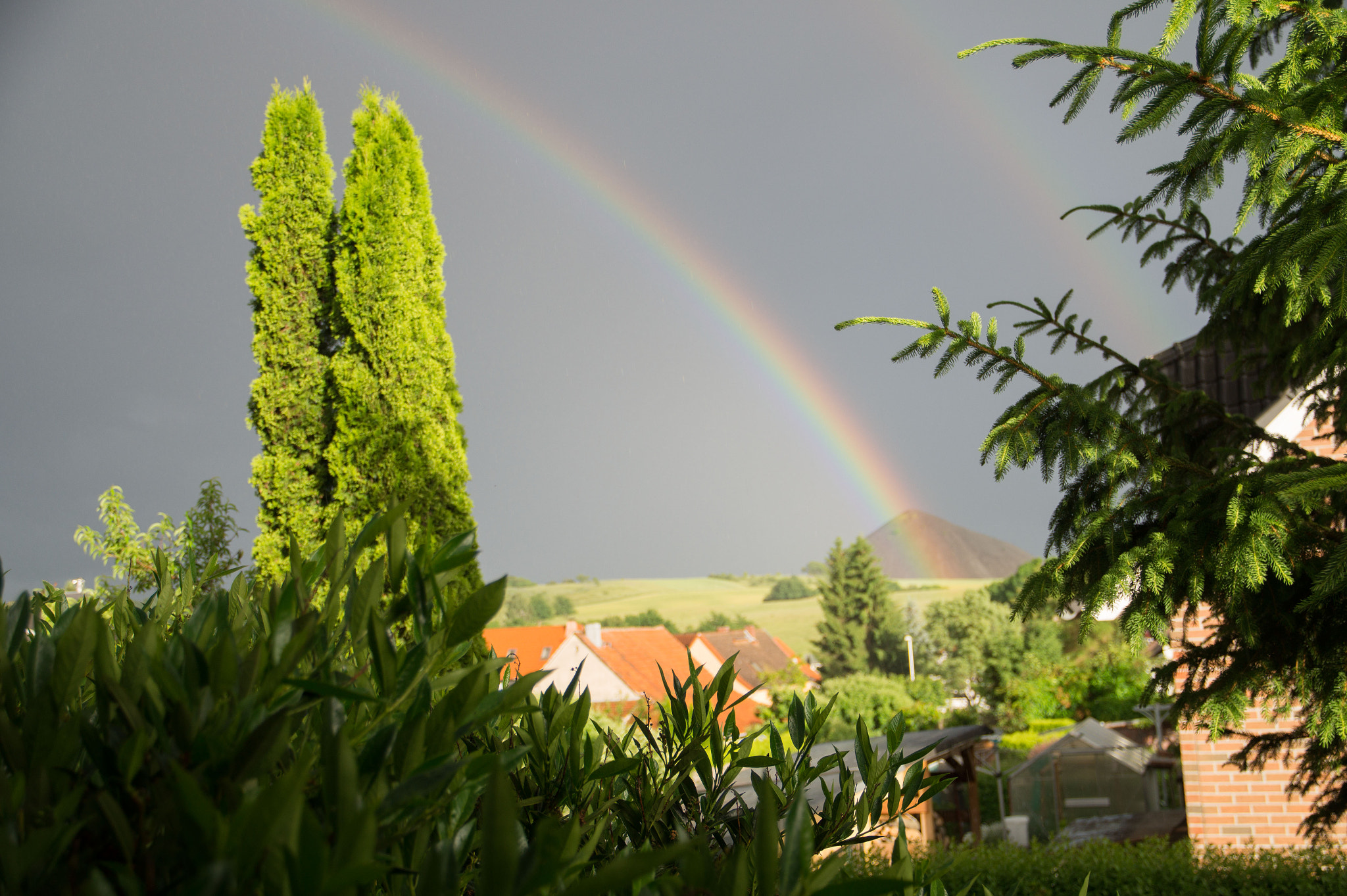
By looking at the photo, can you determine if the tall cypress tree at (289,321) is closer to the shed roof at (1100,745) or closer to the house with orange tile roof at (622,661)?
the house with orange tile roof at (622,661)

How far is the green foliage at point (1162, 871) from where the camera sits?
446 centimetres

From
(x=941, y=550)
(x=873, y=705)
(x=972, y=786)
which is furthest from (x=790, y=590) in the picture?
(x=972, y=786)

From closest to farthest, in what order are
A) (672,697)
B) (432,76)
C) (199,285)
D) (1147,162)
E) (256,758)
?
(256,758), (672,697), (432,76), (1147,162), (199,285)

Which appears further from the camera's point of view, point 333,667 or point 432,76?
point 432,76

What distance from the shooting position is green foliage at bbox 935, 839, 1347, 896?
446cm

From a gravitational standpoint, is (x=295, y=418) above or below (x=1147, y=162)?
below

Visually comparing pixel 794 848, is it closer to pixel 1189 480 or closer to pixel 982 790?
pixel 1189 480

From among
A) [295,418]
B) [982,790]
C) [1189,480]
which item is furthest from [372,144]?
[982,790]

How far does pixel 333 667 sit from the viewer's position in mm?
846

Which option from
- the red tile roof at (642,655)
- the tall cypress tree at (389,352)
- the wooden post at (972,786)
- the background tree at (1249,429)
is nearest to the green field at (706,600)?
the red tile roof at (642,655)

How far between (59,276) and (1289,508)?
170ft

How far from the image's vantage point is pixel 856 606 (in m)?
51.1

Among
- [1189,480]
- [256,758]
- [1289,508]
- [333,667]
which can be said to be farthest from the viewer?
[1189,480]

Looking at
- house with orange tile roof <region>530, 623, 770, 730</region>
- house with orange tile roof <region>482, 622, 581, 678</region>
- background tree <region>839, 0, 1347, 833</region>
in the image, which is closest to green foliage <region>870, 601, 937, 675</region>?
house with orange tile roof <region>530, 623, 770, 730</region>
